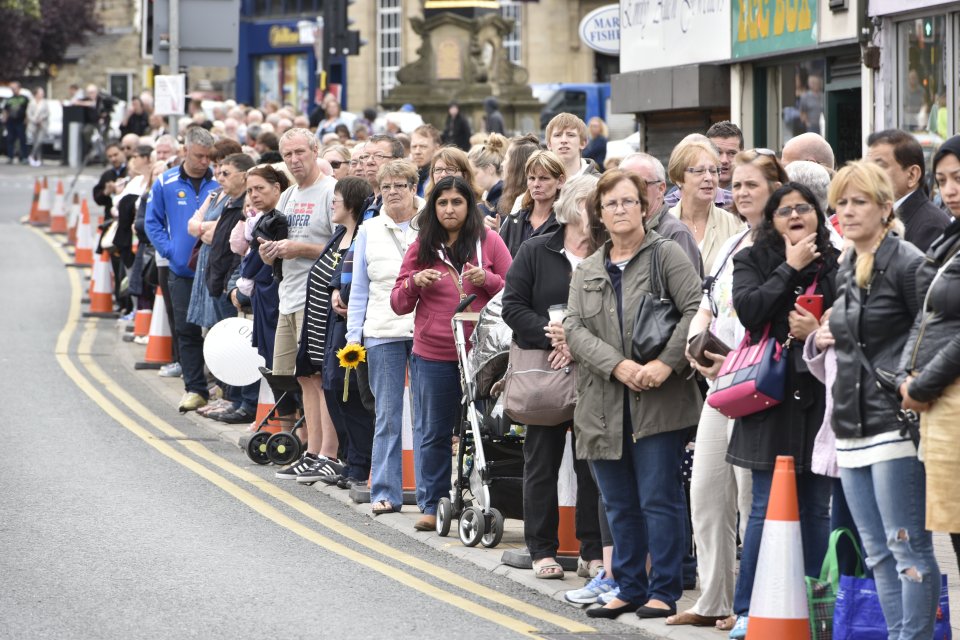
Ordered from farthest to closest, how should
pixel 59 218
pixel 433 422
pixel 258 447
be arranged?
pixel 59 218
pixel 258 447
pixel 433 422

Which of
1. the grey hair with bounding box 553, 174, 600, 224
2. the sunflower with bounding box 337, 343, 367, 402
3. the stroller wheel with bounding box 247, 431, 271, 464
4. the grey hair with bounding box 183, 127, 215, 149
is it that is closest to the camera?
the grey hair with bounding box 553, 174, 600, 224

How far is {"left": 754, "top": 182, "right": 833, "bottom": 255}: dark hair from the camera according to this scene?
23.7 ft

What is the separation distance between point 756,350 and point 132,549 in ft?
12.4

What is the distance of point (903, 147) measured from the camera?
26.1ft

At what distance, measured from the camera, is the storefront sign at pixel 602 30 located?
1900cm

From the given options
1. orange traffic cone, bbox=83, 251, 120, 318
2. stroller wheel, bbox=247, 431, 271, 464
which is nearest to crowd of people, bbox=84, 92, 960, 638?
stroller wheel, bbox=247, 431, 271, 464

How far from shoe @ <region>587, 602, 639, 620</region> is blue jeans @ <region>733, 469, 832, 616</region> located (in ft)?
2.32

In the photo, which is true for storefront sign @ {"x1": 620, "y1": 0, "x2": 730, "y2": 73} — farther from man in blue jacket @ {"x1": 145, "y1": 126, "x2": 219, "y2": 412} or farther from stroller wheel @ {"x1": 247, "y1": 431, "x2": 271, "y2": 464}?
stroller wheel @ {"x1": 247, "y1": 431, "x2": 271, "y2": 464}

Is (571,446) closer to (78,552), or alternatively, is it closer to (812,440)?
(812,440)

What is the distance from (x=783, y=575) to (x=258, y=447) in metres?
6.15

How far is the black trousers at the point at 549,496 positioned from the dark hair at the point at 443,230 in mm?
1436

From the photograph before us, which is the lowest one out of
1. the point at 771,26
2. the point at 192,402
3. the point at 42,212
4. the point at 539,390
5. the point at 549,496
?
the point at 549,496

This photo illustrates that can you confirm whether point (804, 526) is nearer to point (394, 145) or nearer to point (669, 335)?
point (669, 335)

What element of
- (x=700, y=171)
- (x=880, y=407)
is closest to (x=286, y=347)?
(x=700, y=171)
